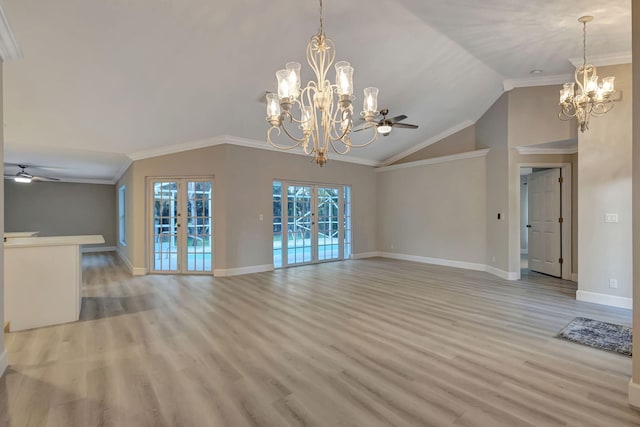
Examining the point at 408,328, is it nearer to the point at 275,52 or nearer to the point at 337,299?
the point at 337,299

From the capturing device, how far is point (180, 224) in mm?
6254

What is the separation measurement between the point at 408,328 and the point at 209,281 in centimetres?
368

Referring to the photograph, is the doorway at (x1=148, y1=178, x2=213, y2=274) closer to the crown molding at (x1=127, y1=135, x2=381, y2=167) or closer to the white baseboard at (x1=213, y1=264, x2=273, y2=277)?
the white baseboard at (x1=213, y1=264, x2=273, y2=277)

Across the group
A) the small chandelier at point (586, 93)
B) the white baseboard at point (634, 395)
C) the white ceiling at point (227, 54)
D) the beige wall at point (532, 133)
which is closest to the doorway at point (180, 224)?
the white ceiling at point (227, 54)

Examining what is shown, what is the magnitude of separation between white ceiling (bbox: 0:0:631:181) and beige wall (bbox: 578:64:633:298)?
0.92 m

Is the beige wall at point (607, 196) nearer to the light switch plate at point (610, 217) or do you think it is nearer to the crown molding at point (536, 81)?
the light switch plate at point (610, 217)

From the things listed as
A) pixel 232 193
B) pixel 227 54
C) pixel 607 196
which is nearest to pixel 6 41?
pixel 227 54

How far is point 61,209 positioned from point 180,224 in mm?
6401

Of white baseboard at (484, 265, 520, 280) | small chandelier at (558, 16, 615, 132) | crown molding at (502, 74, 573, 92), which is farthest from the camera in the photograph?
white baseboard at (484, 265, 520, 280)

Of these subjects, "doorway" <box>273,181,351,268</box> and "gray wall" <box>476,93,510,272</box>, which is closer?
"gray wall" <box>476,93,510,272</box>

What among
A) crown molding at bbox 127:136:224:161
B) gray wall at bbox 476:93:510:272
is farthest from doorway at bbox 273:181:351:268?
gray wall at bbox 476:93:510:272

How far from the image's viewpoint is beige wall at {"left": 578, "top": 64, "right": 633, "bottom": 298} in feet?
12.8

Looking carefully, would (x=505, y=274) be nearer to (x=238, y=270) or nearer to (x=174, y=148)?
(x=238, y=270)

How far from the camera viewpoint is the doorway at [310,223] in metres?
6.83
